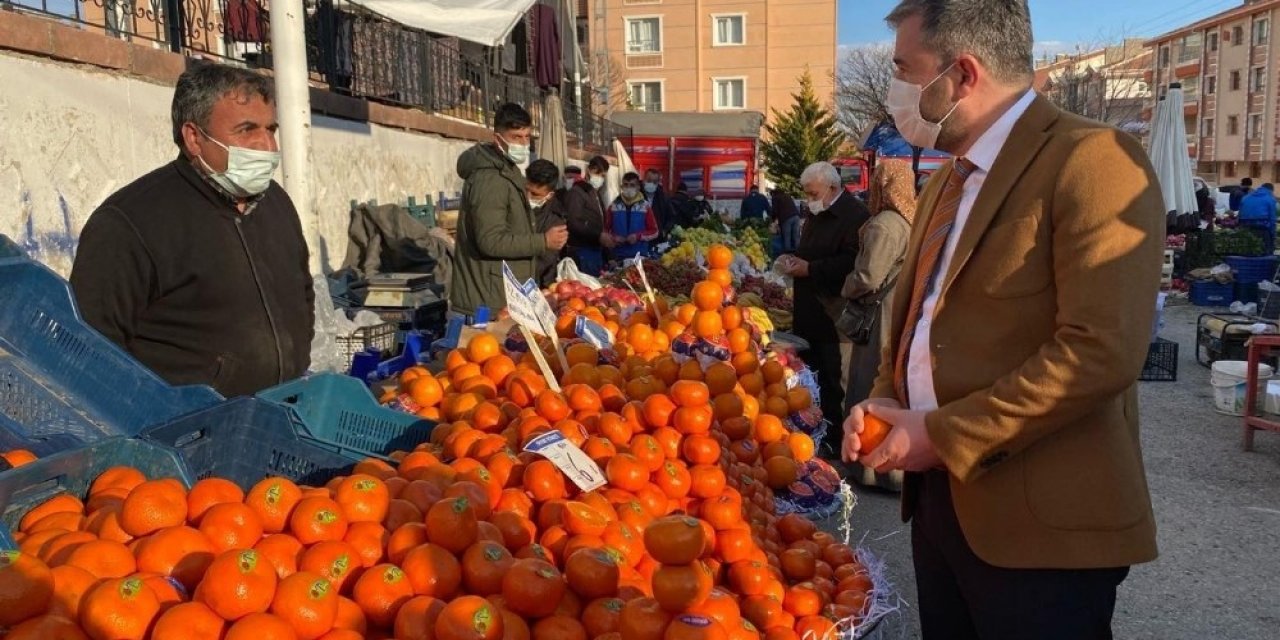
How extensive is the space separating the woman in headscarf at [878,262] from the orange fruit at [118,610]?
434 cm

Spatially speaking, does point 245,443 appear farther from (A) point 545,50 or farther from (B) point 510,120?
(A) point 545,50

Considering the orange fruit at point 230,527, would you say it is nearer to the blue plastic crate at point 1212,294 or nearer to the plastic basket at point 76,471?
the plastic basket at point 76,471

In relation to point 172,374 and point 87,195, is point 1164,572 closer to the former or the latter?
point 172,374

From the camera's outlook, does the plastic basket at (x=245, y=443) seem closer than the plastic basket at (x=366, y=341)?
Yes

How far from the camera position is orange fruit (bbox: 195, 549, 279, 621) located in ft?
4.86

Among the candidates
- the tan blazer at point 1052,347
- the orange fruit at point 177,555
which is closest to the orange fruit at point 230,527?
the orange fruit at point 177,555

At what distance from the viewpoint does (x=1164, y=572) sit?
14.0 feet

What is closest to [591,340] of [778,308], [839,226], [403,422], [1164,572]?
[403,422]

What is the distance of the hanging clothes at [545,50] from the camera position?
1370 cm

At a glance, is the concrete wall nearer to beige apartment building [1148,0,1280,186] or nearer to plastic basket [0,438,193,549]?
plastic basket [0,438,193,549]

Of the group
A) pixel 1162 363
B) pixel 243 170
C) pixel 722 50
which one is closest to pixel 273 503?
pixel 243 170

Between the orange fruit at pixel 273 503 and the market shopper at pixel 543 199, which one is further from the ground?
the market shopper at pixel 543 199

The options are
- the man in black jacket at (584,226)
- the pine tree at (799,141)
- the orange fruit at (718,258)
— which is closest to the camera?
the orange fruit at (718,258)

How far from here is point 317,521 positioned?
1.76 m
